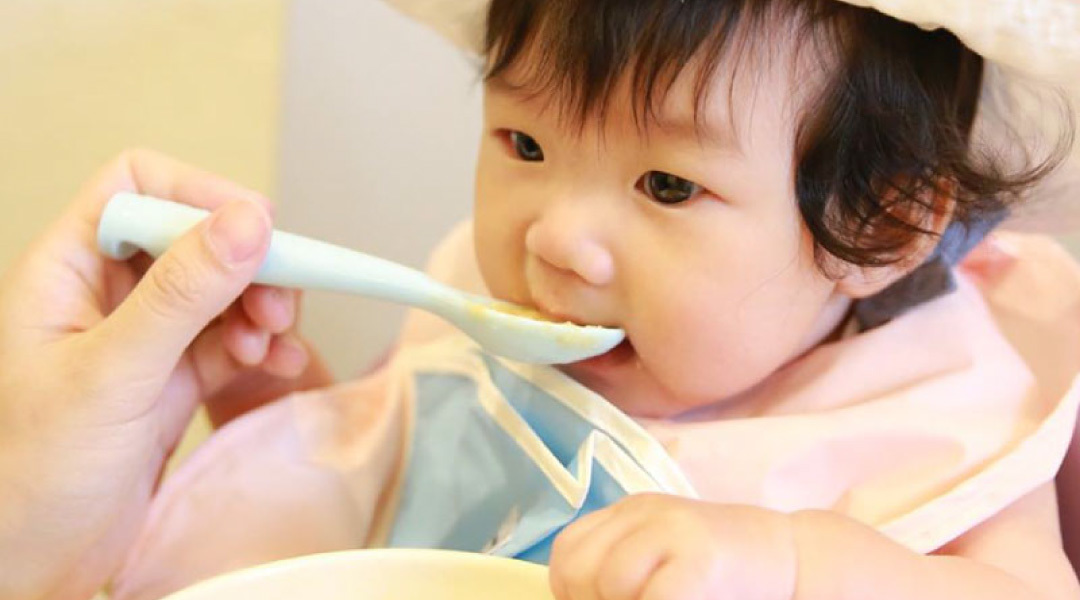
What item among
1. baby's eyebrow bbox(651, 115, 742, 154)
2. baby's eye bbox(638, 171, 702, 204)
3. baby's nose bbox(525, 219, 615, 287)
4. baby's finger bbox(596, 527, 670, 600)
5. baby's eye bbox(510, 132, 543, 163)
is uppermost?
baby's eyebrow bbox(651, 115, 742, 154)

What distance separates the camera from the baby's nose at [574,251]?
0.62 metres

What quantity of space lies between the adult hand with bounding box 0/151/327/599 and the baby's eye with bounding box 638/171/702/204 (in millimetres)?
207

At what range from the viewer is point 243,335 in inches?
30.5

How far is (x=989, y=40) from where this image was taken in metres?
0.54

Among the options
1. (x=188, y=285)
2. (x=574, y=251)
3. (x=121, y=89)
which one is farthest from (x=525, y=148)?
(x=121, y=89)

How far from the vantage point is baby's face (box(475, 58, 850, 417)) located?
0.60 metres

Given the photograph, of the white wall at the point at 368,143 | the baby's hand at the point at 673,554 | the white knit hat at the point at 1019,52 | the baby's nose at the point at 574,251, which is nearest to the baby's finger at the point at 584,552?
the baby's hand at the point at 673,554

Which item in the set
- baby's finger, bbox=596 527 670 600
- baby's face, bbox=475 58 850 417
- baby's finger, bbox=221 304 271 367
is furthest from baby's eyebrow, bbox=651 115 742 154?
baby's finger, bbox=221 304 271 367

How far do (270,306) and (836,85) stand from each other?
38cm

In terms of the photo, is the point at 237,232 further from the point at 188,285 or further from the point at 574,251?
the point at 574,251

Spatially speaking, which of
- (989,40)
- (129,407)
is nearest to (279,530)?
(129,407)

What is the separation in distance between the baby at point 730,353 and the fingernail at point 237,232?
0.43ft

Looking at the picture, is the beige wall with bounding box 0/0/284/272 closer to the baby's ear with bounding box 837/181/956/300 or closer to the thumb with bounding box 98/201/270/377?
the thumb with bounding box 98/201/270/377

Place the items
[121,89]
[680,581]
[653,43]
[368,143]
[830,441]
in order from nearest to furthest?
[680,581] → [653,43] → [830,441] → [121,89] → [368,143]
